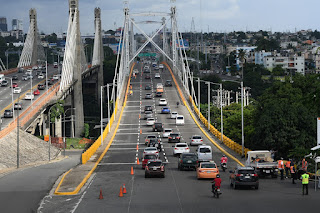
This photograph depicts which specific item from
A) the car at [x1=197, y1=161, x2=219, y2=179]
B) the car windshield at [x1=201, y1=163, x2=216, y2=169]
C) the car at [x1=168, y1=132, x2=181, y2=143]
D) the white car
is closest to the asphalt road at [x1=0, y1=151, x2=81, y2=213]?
the car at [x1=197, y1=161, x2=219, y2=179]

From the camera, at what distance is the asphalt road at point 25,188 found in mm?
30164

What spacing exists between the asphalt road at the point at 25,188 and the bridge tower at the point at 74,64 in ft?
221

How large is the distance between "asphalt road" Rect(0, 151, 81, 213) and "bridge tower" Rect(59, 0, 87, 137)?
67.4 meters

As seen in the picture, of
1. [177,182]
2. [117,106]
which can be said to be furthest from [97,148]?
[117,106]

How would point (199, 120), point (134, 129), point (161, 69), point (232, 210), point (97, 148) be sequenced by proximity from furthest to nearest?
point (161, 69), point (199, 120), point (134, 129), point (97, 148), point (232, 210)

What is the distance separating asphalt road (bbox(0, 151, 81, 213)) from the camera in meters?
30.2

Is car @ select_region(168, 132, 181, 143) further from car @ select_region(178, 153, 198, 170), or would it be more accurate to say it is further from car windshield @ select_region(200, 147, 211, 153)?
car @ select_region(178, 153, 198, 170)

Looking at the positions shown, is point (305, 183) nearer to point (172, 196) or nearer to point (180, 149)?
point (172, 196)

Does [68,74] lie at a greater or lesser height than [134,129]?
greater

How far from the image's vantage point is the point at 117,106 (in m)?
111

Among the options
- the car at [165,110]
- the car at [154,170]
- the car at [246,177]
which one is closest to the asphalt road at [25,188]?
the car at [154,170]

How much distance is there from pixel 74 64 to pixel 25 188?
299ft

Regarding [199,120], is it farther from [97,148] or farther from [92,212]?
[92,212]

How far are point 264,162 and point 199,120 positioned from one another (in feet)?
190
